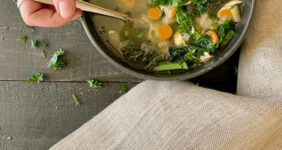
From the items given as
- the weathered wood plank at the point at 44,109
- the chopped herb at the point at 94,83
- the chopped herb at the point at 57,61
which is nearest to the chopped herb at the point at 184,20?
the weathered wood plank at the point at 44,109

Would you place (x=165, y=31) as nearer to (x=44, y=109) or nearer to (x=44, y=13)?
(x=44, y=13)

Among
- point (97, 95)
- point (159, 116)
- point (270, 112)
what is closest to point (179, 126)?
point (159, 116)

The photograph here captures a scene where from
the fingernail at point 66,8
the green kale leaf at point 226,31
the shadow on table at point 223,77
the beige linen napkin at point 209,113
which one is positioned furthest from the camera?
the shadow on table at point 223,77

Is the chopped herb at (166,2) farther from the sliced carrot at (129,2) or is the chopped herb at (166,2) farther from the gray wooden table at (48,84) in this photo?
the gray wooden table at (48,84)

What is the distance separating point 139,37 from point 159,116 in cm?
48

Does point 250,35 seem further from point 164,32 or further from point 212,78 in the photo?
point 164,32

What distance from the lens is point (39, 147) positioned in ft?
5.85

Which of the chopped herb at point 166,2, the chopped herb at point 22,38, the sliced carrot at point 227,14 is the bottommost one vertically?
the chopped herb at point 22,38

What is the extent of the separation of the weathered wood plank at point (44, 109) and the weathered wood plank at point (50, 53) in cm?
7

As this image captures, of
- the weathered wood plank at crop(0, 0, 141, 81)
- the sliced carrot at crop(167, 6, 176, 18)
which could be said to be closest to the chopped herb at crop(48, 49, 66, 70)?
the weathered wood plank at crop(0, 0, 141, 81)

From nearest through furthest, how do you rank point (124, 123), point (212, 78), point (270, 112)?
point (270, 112), point (124, 123), point (212, 78)

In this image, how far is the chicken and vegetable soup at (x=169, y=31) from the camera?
1468 mm

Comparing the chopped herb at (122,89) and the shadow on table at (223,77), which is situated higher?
the shadow on table at (223,77)

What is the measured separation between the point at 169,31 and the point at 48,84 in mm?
893
